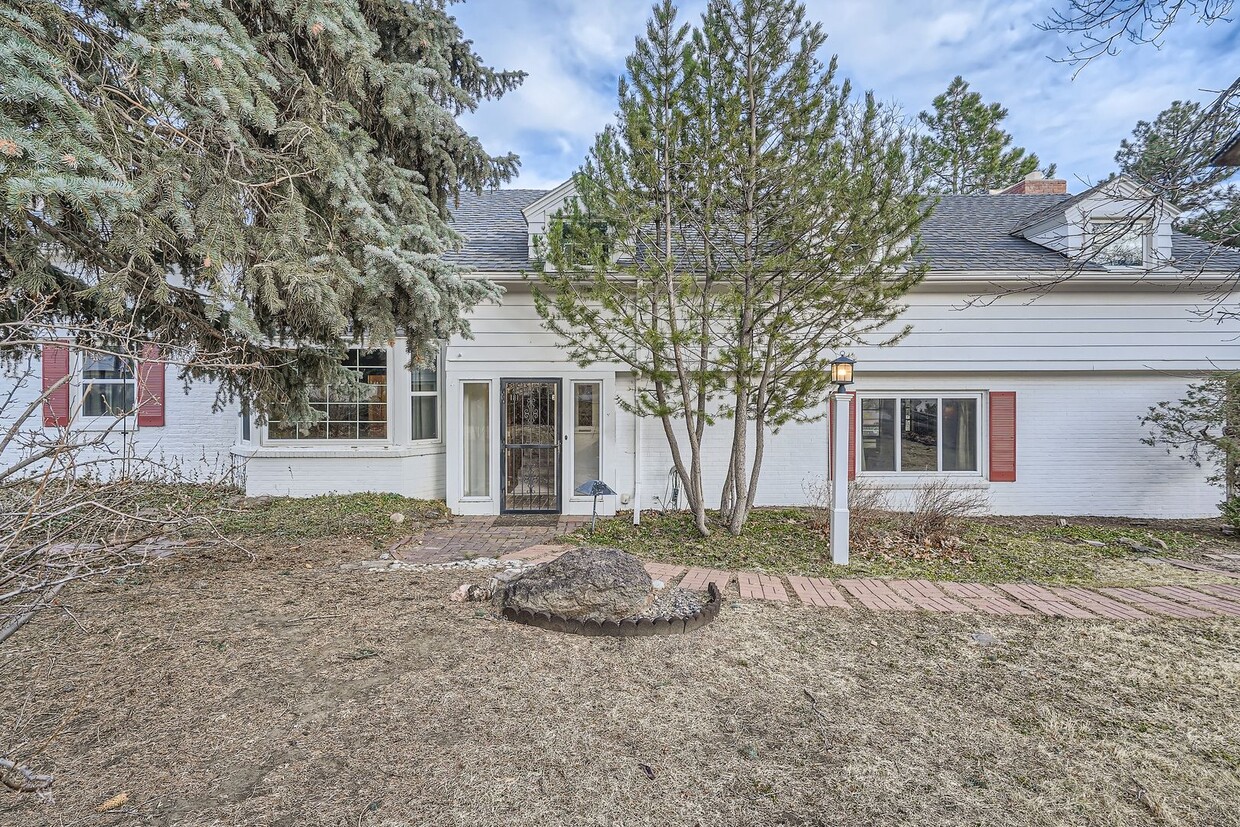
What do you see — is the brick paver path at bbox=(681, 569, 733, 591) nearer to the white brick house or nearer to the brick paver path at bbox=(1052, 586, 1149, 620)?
the white brick house

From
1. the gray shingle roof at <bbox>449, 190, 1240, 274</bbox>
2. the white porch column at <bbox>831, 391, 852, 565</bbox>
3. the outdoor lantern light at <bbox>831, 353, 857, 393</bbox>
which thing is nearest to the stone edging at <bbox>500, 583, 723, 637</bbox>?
the white porch column at <bbox>831, 391, 852, 565</bbox>

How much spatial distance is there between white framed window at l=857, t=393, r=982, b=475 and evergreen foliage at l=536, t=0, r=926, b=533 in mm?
2720

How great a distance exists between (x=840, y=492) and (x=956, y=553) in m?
1.64

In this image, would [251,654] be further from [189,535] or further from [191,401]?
[191,401]

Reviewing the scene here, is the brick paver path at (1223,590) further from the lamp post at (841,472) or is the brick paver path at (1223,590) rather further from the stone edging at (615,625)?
the stone edging at (615,625)

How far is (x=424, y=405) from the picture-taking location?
328 inches

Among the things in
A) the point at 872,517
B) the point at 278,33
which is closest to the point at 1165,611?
the point at 872,517

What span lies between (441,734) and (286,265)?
12.1 ft

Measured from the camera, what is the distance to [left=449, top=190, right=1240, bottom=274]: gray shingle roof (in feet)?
26.9

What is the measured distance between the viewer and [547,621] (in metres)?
3.74

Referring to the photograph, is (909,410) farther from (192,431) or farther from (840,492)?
(192,431)

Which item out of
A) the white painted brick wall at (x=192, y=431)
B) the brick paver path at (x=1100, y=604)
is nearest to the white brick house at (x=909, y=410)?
the white painted brick wall at (x=192, y=431)

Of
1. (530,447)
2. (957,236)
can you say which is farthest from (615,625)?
(957,236)

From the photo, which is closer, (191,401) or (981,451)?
(981,451)
